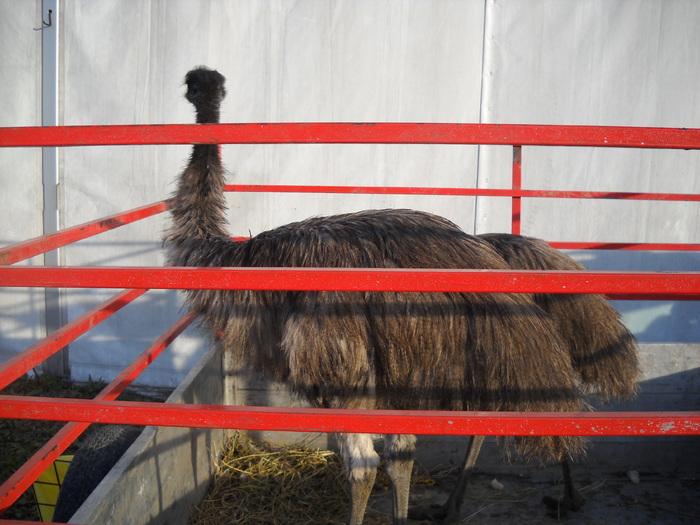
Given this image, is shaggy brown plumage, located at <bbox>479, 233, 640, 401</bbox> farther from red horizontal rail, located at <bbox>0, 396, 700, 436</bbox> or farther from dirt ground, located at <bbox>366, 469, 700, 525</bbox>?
red horizontal rail, located at <bbox>0, 396, 700, 436</bbox>

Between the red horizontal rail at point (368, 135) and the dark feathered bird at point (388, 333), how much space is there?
2.94 feet

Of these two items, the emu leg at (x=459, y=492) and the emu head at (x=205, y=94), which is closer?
the emu head at (x=205, y=94)

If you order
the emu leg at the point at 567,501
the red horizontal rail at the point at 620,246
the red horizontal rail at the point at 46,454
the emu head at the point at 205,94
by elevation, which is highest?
the emu head at the point at 205,94

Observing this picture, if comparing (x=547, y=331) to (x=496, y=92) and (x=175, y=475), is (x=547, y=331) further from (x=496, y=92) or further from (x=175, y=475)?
(x=496, y=92)

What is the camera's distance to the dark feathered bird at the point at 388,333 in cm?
240

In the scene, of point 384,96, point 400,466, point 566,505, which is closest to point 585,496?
point 566,505

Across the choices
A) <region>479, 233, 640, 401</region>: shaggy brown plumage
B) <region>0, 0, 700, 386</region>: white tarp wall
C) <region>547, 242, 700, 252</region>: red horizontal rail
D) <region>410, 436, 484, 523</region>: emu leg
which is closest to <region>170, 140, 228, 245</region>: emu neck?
<region>479, 233, 640, 401</region>: shaggy brown plumage

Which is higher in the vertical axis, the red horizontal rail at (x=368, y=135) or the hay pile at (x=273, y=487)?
the red horizontal rail at (x=368, y=135)

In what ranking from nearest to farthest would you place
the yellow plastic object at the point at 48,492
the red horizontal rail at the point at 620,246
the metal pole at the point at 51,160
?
the yellow plastic object at the point at 48,492 < the red horizontal rail at the point at 620,246 < the metal pole at the point at 51,160

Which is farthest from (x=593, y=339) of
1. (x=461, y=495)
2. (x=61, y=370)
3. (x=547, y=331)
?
(x=61, y=370)

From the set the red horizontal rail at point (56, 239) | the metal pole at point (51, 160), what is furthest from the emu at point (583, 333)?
the metal pole at point (51, 160)

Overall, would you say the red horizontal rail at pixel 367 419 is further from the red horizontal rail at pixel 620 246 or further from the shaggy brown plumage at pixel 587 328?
the red horizontal rail at pixel 620 246

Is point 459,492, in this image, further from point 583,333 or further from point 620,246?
point 620,246

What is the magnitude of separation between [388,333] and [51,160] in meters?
3.90
